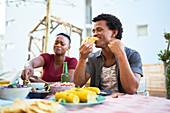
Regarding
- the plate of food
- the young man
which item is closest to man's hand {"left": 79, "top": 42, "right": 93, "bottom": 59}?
the young man

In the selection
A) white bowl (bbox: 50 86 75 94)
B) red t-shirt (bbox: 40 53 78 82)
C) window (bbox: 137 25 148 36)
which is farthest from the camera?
window (bbox: 137 25 148 36)

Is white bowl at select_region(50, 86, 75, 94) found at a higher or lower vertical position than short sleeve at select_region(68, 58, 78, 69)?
lower

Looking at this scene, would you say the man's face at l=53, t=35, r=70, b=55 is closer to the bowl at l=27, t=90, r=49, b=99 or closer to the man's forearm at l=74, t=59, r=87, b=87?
the man's forearm at l=74, t=59, r=87, b=87

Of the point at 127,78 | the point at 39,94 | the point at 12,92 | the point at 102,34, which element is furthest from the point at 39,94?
the point at 102,34

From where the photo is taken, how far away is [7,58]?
1195 centimetres

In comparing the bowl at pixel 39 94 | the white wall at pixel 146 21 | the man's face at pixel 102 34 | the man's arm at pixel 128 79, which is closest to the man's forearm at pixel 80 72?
the man's face at pixel 102 34

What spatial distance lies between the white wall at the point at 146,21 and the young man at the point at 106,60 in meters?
6.21

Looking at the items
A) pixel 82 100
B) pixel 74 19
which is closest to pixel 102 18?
pixel 82 100

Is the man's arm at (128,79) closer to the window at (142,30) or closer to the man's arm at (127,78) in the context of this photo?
the man's arm at (127,78)

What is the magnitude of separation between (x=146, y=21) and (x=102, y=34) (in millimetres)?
6785

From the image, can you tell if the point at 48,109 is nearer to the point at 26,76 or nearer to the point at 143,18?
the point at 26,76

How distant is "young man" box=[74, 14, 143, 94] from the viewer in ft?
5.22

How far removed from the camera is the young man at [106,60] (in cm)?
159

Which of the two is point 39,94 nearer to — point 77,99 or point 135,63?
point 77,99
